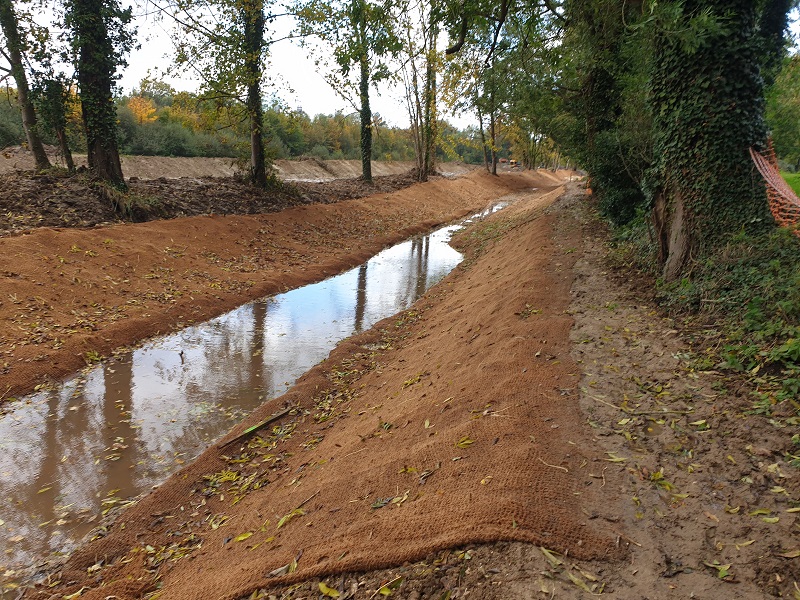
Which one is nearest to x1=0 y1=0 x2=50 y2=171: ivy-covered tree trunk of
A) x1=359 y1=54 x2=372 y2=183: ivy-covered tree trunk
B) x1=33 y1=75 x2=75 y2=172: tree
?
x1=33 y1=75 x2=75 y2=172: tree

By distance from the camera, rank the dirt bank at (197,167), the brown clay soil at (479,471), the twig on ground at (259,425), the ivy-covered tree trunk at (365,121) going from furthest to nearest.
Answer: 1. the ivy-covered tree trunk at (365,121)
2. the dirt bank at (197,167)
3. the twig on ground at (259,425)
4. the brown clay soil at (479,471)

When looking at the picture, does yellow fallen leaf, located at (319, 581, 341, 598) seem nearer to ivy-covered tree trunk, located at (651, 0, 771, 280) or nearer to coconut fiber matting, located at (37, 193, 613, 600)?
coconut fiber matting, located at (37, 193, 613, 600)

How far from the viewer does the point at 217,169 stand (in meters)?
31.9

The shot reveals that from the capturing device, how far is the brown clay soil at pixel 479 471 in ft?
8.97

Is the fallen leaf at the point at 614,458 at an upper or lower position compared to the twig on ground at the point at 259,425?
upper

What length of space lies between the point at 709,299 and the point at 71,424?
26.7ft

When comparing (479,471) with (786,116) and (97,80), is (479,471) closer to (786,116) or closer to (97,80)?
(97,80)

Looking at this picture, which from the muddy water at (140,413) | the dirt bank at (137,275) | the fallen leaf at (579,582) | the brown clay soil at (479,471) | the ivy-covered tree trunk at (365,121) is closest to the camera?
the fallen leaf at (579,582)

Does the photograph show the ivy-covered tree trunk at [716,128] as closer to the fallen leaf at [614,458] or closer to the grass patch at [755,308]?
the grass patch at [755,308]

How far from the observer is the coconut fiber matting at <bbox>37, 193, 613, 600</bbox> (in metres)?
3.07

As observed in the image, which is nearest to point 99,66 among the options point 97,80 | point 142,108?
point 97,80

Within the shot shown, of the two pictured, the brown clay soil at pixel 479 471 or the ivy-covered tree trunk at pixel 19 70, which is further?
the ivy-covered tree trunk at pixel 19 70

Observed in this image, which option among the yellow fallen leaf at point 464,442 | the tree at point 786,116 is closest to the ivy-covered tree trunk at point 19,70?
the yellow fallen leaf at point 464,442

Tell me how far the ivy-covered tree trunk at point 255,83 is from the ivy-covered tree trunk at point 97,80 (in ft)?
12.4
